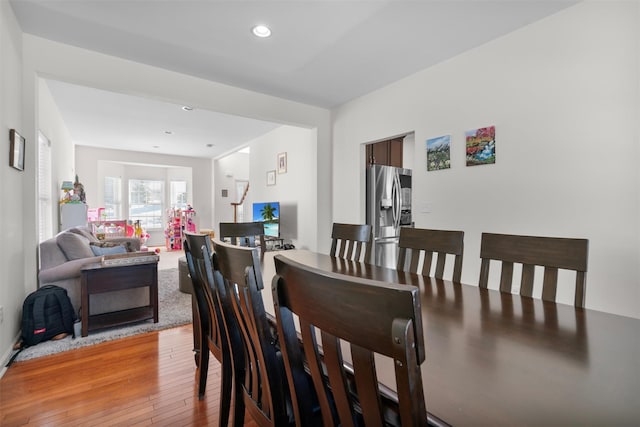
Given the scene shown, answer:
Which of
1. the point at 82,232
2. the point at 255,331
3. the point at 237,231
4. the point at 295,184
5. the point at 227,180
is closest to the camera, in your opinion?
the point at 255,331

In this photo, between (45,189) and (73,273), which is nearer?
(73,273)

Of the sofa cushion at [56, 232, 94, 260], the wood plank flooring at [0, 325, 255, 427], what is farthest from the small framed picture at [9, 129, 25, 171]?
the wood plank flooring at [0, 325, 255, 427]

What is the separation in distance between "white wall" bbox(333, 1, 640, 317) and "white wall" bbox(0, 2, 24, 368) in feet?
11.3

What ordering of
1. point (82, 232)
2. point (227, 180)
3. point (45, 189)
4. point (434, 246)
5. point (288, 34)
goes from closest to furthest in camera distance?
point (434, 246) < point (288, 34) < point (82, 232) < point (45, 189) < point (227, 180)

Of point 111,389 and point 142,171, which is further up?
point 142,171

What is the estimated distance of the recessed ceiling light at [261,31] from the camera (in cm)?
241

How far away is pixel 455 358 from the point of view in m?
0.80

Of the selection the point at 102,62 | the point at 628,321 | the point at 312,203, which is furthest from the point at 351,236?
the point at 102,62

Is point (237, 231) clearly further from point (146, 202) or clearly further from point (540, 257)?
point (146, 202)

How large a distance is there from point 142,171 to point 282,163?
18.6ft

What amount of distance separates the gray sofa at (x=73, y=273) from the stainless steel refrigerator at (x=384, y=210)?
2.75 meters

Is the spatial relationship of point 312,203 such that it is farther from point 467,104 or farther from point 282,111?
point 467,104

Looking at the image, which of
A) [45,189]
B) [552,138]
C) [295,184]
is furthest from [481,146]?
[45,189]

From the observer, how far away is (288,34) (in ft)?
8.21
